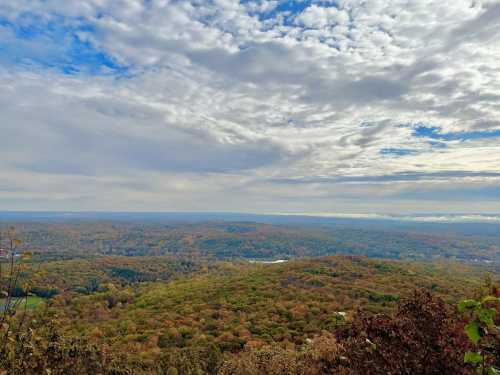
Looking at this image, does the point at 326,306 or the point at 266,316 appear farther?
the point at 326,306

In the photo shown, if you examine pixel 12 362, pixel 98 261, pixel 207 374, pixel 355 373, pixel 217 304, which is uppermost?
pixel 12 362

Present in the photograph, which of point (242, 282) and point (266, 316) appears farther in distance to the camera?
point (242, 282)

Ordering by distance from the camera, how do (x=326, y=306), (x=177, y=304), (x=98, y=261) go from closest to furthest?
(x=326, y=306), (x=177, y=304), (x=98, y=261)

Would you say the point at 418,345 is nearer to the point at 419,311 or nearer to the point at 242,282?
the point at 419,311

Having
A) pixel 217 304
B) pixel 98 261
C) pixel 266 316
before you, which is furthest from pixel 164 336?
pixel 98 261

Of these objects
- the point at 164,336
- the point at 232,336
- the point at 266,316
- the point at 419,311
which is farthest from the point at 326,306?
the point at 419,311

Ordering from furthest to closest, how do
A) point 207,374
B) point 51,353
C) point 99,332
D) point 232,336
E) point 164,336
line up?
point 99,332
point 164,336
point 232,336
point 207,374
point 51,353

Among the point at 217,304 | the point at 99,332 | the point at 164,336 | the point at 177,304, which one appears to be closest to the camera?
the point at 164,336

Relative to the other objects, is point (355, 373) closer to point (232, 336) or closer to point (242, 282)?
point (232, 336)

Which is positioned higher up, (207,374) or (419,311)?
(419,311)
